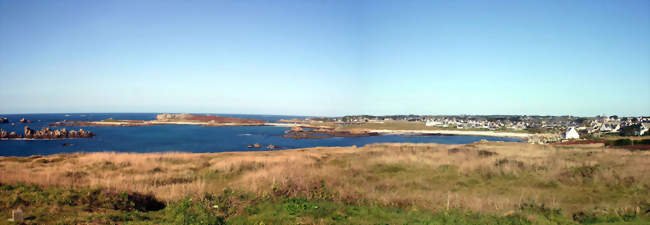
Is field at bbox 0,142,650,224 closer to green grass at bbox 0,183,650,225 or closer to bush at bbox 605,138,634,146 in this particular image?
green grass at bbox 0,183,650,225

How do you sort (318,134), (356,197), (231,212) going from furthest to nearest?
(318,134), (356,197), (231,212)

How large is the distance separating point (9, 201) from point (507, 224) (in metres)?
14.6

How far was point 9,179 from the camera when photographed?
548 inches

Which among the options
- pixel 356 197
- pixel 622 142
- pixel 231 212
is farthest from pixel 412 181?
pixel 622 142

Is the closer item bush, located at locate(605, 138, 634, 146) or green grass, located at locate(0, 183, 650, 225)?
green grass, located at locate(0, 183, 650, 225)

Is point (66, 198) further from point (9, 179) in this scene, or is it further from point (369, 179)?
point (369, 179)

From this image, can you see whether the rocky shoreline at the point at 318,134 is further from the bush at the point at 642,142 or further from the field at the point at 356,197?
the field at the point at 356,197

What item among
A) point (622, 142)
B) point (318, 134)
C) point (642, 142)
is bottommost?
point (318, 134)

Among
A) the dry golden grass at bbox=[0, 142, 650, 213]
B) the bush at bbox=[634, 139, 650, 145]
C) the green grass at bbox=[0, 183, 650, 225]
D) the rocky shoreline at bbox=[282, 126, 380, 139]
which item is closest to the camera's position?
the green grass at bbox=[0, 183, 650, 225]

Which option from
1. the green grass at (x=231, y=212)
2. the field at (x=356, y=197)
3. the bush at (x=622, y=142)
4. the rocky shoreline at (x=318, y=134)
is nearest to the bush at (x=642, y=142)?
the bush at (x=622, y=142)

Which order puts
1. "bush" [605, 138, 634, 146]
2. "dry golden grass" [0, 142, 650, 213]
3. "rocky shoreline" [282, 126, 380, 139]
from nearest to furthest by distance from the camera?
1. "dry golden grass" [0, 142, 650, 213]
2. "bush" [605, 138, 634, 146]
3. "rocky shoreline" [282, 126, 380, 139]

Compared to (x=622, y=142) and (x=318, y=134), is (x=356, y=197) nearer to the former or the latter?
(x=622, y=142)

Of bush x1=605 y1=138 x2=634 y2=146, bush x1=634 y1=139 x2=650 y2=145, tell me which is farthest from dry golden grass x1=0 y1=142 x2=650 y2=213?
bush x1=605 y1=138 x2=634 y2=146

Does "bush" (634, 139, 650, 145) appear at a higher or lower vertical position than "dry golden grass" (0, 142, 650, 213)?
higher
